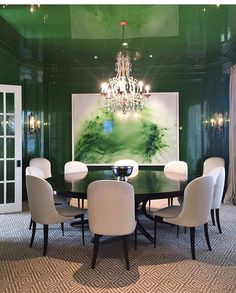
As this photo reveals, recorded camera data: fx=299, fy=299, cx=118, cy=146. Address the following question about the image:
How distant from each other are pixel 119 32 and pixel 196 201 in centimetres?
272

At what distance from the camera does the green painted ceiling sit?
12.2 ft

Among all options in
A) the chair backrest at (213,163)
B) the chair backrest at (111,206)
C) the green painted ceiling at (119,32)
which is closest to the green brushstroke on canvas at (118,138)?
the chair backrest at (213,163)

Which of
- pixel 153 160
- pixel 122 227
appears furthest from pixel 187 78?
pixel 122 227

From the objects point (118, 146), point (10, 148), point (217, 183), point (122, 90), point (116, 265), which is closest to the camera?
point (116, 265)

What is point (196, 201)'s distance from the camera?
3.01 meters

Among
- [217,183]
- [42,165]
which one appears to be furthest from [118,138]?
[217,183]

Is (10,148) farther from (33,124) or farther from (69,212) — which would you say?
(69,212)

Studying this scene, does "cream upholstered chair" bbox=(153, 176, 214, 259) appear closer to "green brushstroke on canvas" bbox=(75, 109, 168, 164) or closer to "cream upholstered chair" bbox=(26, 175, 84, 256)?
"cream upholstered chair" bbox=(26, 175, 84, 256)

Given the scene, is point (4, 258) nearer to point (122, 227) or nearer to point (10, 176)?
point (122, 227)

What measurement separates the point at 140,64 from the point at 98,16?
256 cm

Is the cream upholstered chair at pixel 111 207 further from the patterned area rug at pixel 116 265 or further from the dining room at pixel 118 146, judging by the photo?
the patterned area rug at pixel 116 265

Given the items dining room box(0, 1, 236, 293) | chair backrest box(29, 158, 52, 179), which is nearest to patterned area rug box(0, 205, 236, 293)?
dining room box(0, 1, 236, 293)

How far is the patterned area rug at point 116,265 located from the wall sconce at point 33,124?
256cm

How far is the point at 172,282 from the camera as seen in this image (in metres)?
2.59
